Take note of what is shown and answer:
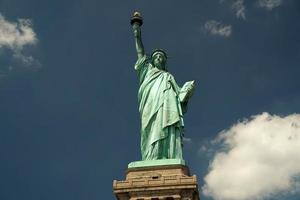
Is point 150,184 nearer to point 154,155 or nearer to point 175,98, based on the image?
point 154,155

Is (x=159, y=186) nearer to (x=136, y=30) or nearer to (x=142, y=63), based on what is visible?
(x=142, y=63)

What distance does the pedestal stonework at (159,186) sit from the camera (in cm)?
2548

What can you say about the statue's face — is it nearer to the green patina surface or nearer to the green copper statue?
the green copper statue

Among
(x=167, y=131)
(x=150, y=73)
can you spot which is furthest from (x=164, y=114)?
(x=150, y=73)

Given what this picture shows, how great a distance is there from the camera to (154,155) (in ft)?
92.2

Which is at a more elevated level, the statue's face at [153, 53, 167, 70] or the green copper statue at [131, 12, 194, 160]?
the statue's face at [153, 53, 167, 70]

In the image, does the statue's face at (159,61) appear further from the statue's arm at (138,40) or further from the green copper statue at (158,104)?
the statue's arm at (138,40)

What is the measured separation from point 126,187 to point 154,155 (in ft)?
9.67

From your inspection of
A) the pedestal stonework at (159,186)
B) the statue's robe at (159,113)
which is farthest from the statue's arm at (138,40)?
the pedestal stonework at (159,186)

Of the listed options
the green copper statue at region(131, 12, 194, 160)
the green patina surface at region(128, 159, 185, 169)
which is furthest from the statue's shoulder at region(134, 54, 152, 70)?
the green patina surface at region(128, 159, 185, 169)

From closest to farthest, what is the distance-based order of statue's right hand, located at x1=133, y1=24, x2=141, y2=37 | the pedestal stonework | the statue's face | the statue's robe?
the pedestal stonework → the statue's robe → statue's right hand, located at x1=133, y1=24, x2=141, y2=37 → the statue's face

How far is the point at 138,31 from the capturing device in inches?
1251


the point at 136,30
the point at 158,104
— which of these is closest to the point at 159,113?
the point at 158,104

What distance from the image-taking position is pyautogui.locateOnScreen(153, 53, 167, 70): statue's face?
32.2 meters
